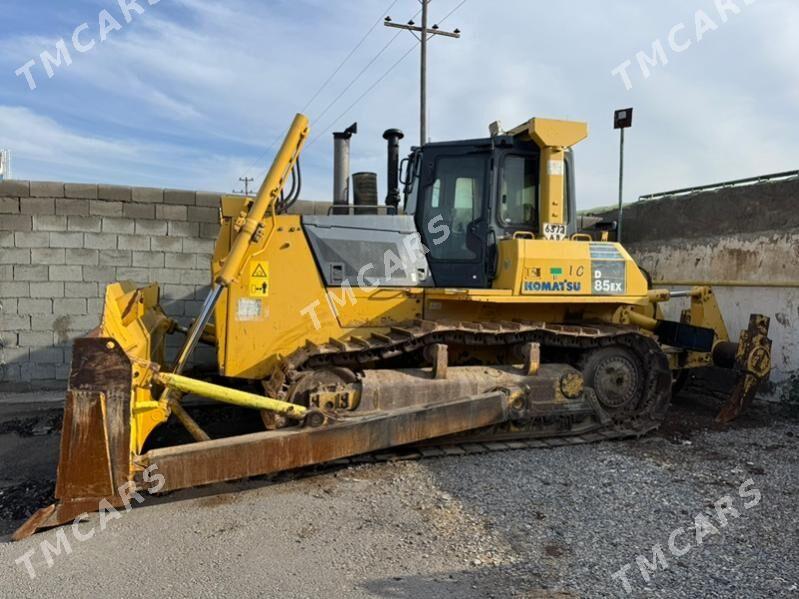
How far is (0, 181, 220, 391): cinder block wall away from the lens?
24.1 feet

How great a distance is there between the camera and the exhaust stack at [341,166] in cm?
630

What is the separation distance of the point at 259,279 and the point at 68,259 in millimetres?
3776

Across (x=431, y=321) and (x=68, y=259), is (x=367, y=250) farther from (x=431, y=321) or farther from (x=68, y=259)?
(x=68, y=259)

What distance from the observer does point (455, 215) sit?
5.72m

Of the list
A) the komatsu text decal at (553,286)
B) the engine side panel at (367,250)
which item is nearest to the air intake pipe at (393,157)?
the engine side panel at (367,250)

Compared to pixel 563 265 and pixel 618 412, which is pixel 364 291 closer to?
pixel 563 265

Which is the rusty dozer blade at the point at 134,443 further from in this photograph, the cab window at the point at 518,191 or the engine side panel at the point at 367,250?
the cab window at the point at 518,191

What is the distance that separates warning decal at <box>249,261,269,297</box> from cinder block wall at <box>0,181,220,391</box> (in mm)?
3052

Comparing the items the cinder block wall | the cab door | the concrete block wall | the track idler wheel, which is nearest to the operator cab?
the cab door

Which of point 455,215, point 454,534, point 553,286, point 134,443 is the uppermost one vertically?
point 455,215

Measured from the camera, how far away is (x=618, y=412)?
5.77 m

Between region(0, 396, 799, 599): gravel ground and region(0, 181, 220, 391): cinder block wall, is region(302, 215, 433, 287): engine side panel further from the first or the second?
region(0, 181, 220, 391): cinder block wall

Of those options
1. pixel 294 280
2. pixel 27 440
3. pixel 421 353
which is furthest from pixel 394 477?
pixel 27 440

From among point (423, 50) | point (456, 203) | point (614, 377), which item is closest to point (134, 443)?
point (456, 203)
